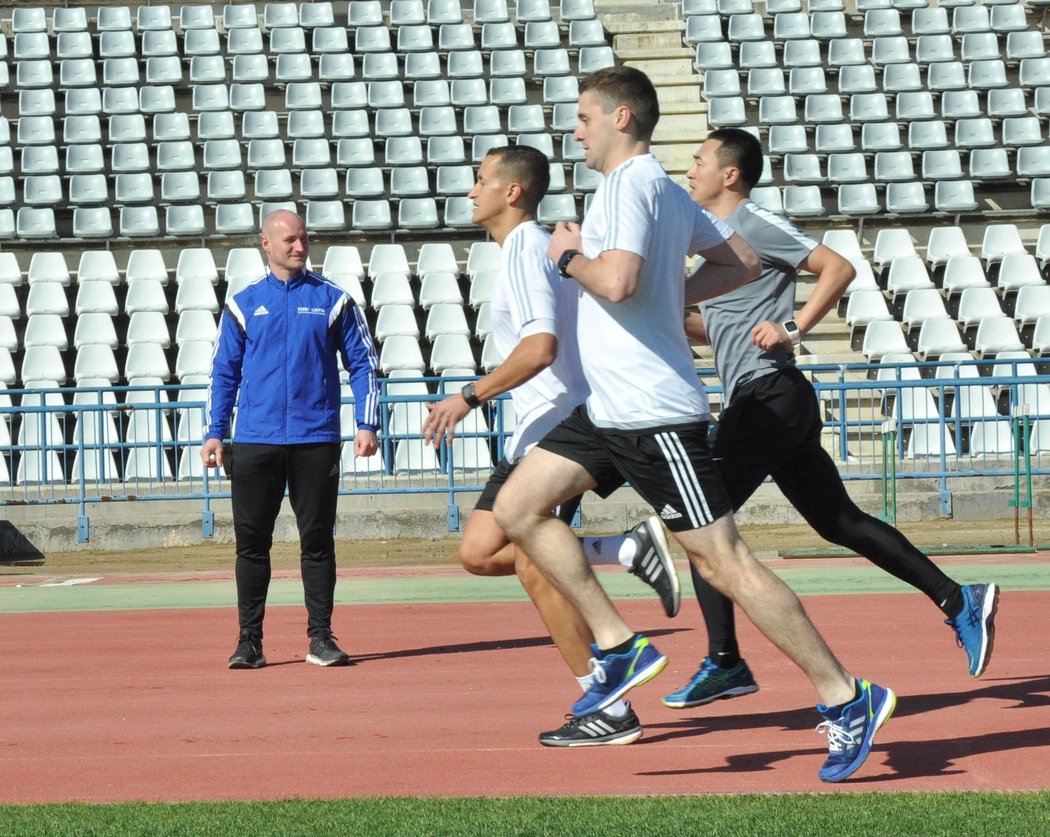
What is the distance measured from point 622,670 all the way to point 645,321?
110cm

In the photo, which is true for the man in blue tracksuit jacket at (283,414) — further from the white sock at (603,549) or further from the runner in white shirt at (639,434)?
the runner in white shirt at (639,434)

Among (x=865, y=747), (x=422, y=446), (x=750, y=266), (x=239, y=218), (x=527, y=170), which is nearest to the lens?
(x=865, y=747)

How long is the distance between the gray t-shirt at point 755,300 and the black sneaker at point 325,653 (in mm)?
2518

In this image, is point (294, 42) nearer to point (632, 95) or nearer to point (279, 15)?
point (279, 15)

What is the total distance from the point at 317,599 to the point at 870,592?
4.03 metres

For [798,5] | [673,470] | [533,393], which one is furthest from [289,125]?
[673,470]

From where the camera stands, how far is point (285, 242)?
7324 mm

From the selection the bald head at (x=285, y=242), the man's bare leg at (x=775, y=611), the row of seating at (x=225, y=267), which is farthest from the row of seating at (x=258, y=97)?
the man's bare leg at (x=775, y=611)

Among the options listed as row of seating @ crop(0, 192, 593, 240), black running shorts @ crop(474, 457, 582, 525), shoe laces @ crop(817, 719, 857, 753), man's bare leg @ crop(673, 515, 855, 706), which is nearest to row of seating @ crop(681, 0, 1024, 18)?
row of seating @ crop(0, 192, 593, 240)

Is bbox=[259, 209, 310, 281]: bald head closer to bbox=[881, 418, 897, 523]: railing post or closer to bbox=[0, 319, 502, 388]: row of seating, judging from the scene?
bbox=[881, 418, 897, 523]: railing post

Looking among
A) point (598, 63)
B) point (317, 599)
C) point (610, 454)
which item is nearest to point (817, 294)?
point (610, 454)

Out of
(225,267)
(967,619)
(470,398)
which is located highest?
(225,267)

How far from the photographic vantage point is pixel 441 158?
2138 cm

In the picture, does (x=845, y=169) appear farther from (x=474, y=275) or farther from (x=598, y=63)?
(x=474, y=275)
